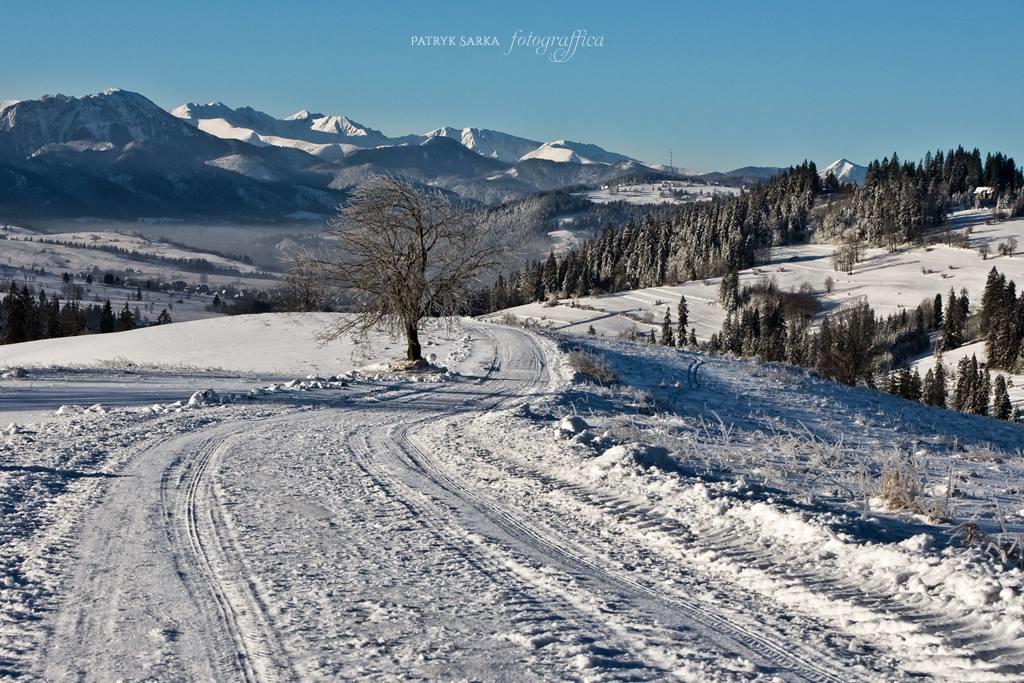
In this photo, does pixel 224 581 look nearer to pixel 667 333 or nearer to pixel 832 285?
pixel 667 333

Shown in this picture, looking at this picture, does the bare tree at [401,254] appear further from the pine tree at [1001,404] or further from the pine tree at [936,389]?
the pine tree at [936,389]

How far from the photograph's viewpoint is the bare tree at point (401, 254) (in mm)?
27547

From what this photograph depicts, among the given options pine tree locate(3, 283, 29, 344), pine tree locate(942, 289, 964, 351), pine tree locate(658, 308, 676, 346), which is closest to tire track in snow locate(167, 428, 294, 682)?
pine tree locate(3, 283, 29, 344)

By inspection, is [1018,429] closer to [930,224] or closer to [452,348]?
[452,348]

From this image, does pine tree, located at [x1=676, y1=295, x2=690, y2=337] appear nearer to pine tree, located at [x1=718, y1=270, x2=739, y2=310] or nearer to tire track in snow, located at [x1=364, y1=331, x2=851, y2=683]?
pine tree, located at [x1=718, y1=270, x2=739, y2=310]

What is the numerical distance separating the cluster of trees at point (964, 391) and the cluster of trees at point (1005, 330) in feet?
43.3

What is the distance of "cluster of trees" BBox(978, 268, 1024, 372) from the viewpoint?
4712 inches

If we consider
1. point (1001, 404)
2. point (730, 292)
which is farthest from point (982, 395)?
point (730, 292)

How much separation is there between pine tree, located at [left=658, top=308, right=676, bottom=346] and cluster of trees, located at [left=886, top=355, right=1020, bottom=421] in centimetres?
3178

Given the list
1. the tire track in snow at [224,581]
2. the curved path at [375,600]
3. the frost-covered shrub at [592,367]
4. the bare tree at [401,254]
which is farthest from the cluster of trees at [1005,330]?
the tire track in snow at [224,581]

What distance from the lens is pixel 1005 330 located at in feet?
395

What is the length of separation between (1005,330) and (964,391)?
25332mm

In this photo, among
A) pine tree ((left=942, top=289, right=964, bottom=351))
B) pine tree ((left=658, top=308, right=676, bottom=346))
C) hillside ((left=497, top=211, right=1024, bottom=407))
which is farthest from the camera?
hillside ((left=497, top=211, right=1024, bottom=407))

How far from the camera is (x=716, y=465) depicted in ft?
35.9
